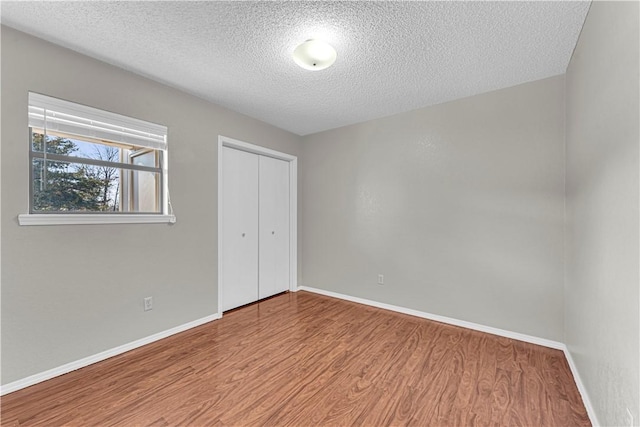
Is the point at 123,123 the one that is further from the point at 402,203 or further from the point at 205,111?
the point at 402,203

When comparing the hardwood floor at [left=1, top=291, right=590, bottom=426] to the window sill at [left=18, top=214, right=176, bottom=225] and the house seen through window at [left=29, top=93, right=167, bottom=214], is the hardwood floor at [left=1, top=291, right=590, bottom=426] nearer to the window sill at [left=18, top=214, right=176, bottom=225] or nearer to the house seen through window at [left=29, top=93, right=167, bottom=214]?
the window sill at [left=18, top=214, right=176, bottom=225]

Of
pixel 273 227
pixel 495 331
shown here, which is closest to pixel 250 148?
pixel 273 227

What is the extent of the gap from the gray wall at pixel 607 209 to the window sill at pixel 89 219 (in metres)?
3.15

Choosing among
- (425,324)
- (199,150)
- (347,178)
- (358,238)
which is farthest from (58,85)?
(425,324)

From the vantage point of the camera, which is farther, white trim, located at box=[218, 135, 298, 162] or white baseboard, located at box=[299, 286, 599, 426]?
white trim, located at box=[218, 135, 298, 162]

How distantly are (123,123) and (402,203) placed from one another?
9.74 ft

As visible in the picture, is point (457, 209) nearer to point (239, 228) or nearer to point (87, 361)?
point (239, 228)

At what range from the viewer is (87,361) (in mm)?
2080

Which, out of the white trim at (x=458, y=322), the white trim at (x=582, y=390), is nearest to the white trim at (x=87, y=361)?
the white trim at (x=458, y=322)

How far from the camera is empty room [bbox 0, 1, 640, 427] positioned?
157 centimetres

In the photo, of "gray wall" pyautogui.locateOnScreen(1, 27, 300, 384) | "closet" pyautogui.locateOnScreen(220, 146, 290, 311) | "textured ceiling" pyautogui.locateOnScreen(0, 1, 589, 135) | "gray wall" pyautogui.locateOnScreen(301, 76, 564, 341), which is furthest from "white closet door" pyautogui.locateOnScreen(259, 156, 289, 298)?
"textured ceiling" pyautogui.locateOnScreen(0, 1, 589, 135)

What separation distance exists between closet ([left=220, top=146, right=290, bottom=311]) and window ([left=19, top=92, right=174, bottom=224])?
741 mm

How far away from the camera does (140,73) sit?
236 centimetres

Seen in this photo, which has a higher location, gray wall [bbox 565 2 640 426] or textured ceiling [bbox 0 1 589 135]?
textured ceiling [bbox 0 1 589 135]
